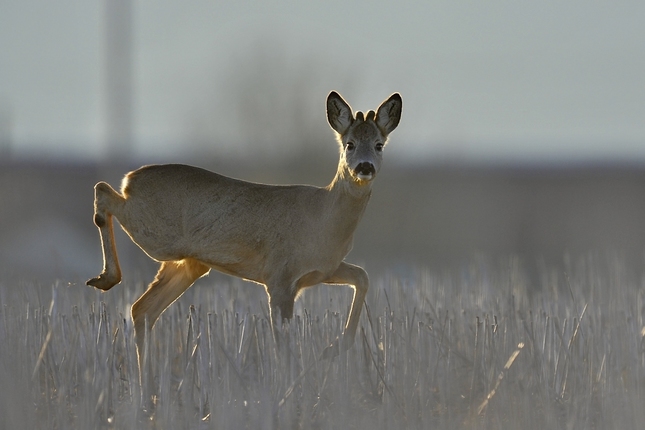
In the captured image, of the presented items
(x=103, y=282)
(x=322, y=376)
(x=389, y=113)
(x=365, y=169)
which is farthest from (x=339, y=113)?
→ (x=322, y=376)

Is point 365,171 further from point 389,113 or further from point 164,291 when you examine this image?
point 164,291

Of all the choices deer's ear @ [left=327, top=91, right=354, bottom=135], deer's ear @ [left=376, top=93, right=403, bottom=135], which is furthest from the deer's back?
deer's ear @ [left=376, top=93, right=403, bottom=135]

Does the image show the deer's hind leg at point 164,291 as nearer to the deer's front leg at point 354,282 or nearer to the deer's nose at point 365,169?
the deer's front leg at point 354,282

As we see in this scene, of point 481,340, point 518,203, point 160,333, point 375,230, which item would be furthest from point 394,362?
point 518,203

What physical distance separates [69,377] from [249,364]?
4.39ft

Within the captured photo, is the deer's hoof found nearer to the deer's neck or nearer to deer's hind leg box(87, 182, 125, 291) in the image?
deer's hind leg box(87, 182, 125, 291)

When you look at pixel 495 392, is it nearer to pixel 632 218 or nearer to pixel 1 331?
pixel 1 331

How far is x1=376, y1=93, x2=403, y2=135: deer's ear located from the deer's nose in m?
0.86

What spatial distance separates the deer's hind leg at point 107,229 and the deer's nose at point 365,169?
2297mm

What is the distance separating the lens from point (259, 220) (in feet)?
35.6

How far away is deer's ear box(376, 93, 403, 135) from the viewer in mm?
10891

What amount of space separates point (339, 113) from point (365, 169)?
115cm

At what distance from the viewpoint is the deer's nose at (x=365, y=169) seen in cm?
1003

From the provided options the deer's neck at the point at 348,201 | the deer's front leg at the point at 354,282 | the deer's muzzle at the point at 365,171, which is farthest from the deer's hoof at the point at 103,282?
the deer's muzzle at the point at 365,171
